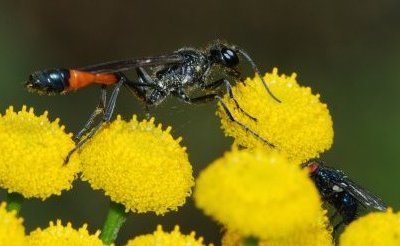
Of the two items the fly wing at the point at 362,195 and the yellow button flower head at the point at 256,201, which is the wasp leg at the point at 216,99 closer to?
the fly wing at the point at 362,195

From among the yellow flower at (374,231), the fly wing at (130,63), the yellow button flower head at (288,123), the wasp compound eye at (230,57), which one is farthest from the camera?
the wasp compound eye at (230,57)

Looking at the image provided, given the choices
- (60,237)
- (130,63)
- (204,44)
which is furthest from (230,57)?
(204,44)

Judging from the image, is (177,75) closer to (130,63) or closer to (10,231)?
(130,63)

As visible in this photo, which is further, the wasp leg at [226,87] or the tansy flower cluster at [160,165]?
the wasp leg at [226,87]

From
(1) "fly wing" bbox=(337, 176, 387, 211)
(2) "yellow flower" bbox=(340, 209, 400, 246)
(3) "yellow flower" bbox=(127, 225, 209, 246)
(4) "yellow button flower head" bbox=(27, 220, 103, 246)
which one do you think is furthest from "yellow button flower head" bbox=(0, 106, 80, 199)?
(1) "fly wing" bbox=(337, 176, 387, 211)

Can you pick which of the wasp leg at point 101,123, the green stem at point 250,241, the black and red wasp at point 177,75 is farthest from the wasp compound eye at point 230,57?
the green stem at point 250,241

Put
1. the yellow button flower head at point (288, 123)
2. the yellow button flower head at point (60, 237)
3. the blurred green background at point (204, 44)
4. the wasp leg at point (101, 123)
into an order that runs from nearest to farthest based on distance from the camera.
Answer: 1. the yellow button flower head at point (60, 237)
2. the wasp leg at point (101, 123)
3. the yellow button flower head at point (288, 123)
4. the blurred green background at point (204, 44)

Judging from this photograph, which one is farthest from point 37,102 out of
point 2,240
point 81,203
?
point 2,240
